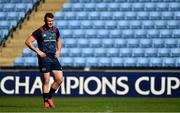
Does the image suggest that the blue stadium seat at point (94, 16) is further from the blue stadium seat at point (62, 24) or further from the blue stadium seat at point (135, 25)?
the blue stadium seat at point (135, 25)

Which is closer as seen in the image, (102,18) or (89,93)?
(89,93)

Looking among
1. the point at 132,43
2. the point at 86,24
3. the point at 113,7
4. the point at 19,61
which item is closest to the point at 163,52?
the point at 132,43

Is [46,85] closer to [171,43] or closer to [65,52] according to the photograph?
[65,52]

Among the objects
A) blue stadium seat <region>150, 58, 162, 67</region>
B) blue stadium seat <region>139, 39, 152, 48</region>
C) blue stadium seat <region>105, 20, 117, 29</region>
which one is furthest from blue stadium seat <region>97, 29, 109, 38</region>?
blue stadium seat <region>150, 58, 162, 67</region>

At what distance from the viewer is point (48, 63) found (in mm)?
10219

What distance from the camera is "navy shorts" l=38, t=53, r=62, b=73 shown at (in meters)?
10.2

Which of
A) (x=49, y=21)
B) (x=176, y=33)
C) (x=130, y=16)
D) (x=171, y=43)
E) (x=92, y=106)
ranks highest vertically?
(x=49, y=21)

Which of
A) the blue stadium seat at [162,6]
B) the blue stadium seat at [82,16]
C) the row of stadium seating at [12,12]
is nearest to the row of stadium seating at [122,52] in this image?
the blue stadium seat at [82,16]

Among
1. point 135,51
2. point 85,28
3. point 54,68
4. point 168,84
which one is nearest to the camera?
point 54,68

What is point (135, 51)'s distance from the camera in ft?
62.0

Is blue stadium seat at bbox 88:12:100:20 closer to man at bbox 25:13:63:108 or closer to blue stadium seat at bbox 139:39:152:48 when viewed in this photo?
blue stadium seat at bbox 139:39:152:48

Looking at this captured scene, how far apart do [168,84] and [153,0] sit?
20.3 feet

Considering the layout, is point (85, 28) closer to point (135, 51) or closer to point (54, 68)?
point (135, 51)

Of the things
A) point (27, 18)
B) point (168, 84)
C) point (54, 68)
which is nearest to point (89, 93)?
point (168, 84)
